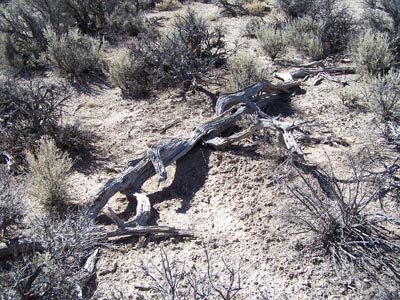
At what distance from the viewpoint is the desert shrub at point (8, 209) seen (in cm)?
390

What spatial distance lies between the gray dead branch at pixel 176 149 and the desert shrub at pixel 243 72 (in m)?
0.36

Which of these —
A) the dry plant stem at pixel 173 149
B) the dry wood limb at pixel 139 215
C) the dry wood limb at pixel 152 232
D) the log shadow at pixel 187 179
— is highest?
the dry plant stem at pixel 173 149

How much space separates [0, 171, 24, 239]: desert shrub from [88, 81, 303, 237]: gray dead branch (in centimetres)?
69

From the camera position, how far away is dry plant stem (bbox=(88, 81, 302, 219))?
456 cm

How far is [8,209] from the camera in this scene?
3943 mm

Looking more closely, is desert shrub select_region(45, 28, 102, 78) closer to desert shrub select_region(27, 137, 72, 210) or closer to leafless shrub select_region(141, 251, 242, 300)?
desert shrub select_region(27, 137, 72, 210)

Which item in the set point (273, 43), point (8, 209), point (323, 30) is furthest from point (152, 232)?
point (323, 30)

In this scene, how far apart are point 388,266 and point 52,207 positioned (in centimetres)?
340

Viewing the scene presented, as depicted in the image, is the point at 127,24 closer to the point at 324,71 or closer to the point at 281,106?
the point at 324,71

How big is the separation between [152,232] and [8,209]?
1391 mm

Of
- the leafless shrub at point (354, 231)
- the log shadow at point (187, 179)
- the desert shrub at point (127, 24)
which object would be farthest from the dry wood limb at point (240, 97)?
the desert shrub at point (127, 24)

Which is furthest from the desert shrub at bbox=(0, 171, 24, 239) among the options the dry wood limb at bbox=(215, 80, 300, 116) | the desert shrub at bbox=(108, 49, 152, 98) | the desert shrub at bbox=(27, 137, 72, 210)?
the desert shrub at bbox=(108, 49, 152, 98)

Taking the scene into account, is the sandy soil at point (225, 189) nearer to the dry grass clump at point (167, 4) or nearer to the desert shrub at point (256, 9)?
the desert shrub at point (256, 9)

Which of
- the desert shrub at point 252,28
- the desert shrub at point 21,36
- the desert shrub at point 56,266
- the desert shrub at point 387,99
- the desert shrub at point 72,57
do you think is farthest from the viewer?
the desert shrub at point 252,28
